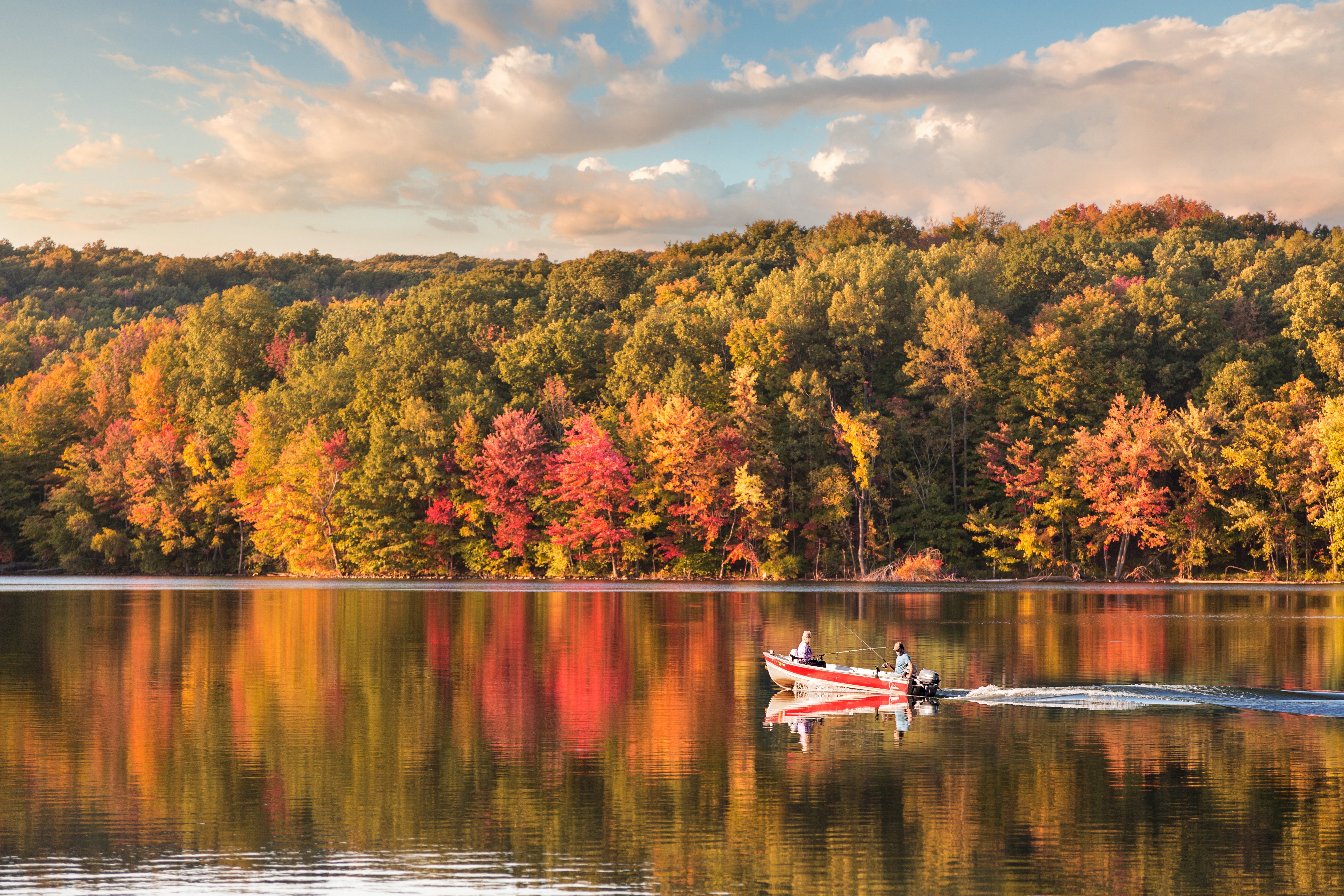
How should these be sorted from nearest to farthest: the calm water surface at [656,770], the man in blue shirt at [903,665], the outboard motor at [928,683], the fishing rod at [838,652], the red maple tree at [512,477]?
the calm water surface at [656,770], the outboard motor at [928,683], the man in blue shirt at [903,665], the fishing rod at [838,652], the red maple tree at [512,477]

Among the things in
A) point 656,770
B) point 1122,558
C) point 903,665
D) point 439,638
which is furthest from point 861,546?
point 656,770

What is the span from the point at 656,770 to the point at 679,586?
5268cm

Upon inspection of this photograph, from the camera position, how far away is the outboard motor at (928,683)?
25.1m

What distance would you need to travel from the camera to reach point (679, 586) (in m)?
70.5

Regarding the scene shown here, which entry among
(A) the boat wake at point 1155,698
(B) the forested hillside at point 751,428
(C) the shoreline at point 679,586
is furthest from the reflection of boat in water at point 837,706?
(B) the forested hillside at point 751,428

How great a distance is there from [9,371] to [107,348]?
13.6 m

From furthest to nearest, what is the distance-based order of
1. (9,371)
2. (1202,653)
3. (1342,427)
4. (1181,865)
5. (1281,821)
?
1. (9,371)
2. (1342,427)
3. (1202,653)
4. (1281,821)
5. (1181,865)

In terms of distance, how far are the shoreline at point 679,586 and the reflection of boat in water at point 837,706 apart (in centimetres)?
3648

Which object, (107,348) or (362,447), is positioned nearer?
(362,447)

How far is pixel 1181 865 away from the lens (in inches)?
523

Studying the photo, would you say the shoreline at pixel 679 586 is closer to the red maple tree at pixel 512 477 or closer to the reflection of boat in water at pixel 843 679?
the red maple tree at pixel 512 477

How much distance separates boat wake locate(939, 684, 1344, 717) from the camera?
79.4 feet

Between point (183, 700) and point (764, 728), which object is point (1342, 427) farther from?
point (183, 700)

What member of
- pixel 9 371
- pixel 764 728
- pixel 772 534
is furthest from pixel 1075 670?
pixel 9 371
